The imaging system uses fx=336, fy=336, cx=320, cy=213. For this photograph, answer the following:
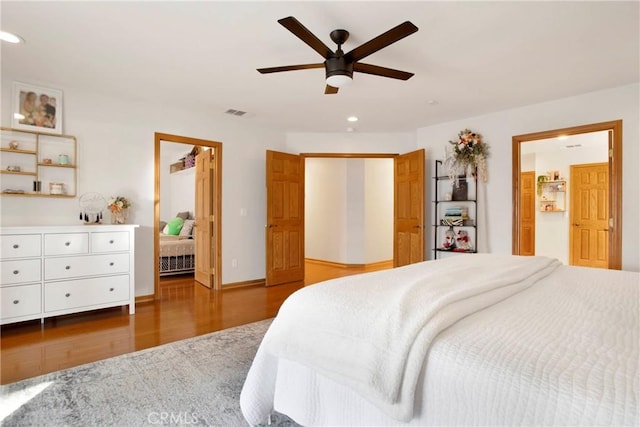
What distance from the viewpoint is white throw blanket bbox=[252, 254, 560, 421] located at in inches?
41.1

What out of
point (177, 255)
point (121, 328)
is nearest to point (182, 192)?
point (177, 255)

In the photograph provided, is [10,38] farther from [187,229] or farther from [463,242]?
[463,242]

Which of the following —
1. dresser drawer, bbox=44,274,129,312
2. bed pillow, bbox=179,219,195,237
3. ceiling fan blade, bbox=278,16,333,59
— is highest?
ceiling fan blade, bbox=278,16,333,59

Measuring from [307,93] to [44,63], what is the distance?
2.40 meters

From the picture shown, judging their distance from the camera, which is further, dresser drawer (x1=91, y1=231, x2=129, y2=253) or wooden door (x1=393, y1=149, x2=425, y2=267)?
wooden door (x1=393, y1=149, x2=425, y2=267)

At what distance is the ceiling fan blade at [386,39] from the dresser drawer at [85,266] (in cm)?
299

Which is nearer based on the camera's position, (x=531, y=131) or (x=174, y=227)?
(x=531, y=131)

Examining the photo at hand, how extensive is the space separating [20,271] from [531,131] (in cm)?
558

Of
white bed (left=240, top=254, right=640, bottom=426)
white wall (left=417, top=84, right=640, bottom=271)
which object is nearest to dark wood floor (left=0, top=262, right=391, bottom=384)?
white bed (left=240, top=254, right=640, bottom=426)

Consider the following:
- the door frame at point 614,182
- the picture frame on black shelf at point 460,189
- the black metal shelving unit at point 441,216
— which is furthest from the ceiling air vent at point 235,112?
the door frame at point 614,182

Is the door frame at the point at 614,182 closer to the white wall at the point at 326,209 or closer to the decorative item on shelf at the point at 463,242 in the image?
the decorative item on shelf at the point at 463,242

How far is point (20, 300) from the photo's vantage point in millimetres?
2945

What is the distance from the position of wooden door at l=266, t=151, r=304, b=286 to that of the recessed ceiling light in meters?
2.84

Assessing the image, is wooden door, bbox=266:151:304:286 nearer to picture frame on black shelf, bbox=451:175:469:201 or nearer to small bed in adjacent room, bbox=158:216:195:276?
small bed in adjacent room, bbox=158:216:195:276
